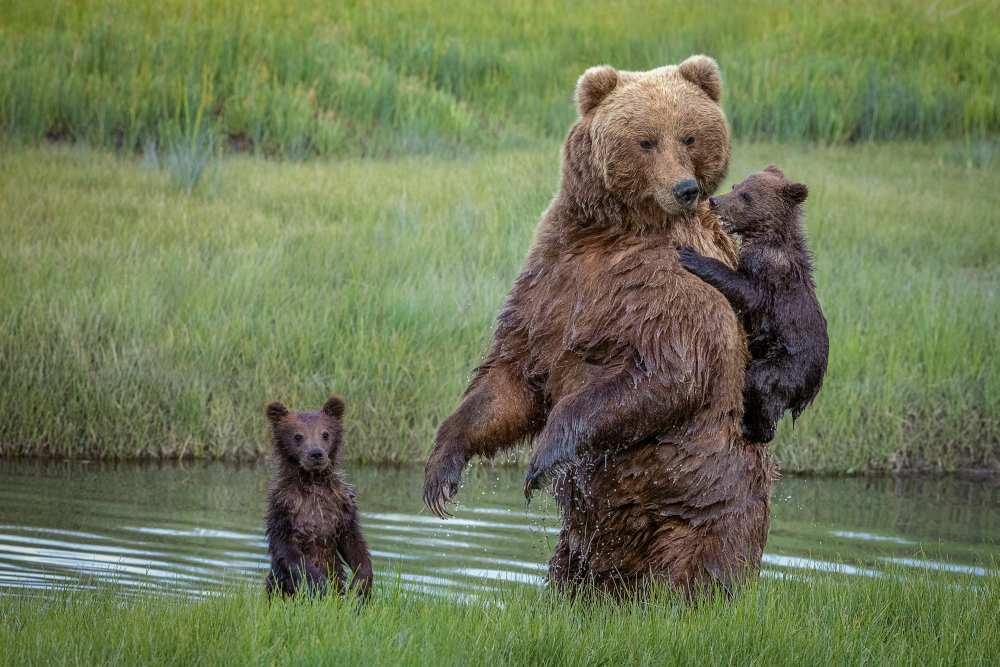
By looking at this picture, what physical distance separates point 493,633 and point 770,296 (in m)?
1.30

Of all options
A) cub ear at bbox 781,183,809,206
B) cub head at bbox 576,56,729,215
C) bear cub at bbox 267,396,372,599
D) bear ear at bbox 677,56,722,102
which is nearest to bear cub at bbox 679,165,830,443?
cub ear at bbox 781,183,809,206

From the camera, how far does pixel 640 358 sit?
4371 millimetres

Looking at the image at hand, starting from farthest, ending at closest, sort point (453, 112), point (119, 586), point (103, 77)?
point (453, 112) → point (103, 77) → point (119, 586)

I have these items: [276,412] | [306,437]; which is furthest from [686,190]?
[276,412]

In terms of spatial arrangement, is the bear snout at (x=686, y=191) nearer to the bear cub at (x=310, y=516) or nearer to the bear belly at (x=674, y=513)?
the bear belly at (x=674, y=513)

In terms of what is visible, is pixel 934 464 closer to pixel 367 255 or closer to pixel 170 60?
pixel 367 255

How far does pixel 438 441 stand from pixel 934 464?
4647 millimetres

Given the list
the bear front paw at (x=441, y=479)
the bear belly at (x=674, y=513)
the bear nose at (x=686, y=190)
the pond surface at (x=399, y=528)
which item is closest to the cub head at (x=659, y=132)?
the bear nose at (x=686, y=190)

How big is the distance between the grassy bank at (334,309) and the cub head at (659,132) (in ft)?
12.7

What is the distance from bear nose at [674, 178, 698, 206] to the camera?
432cm

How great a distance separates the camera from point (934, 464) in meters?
8.53

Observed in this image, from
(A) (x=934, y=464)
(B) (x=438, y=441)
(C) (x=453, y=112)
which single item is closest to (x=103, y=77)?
(C) (x=453, y=112)

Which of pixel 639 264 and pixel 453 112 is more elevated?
pixel 453 112

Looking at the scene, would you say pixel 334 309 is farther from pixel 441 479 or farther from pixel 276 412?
pixel 441 479
